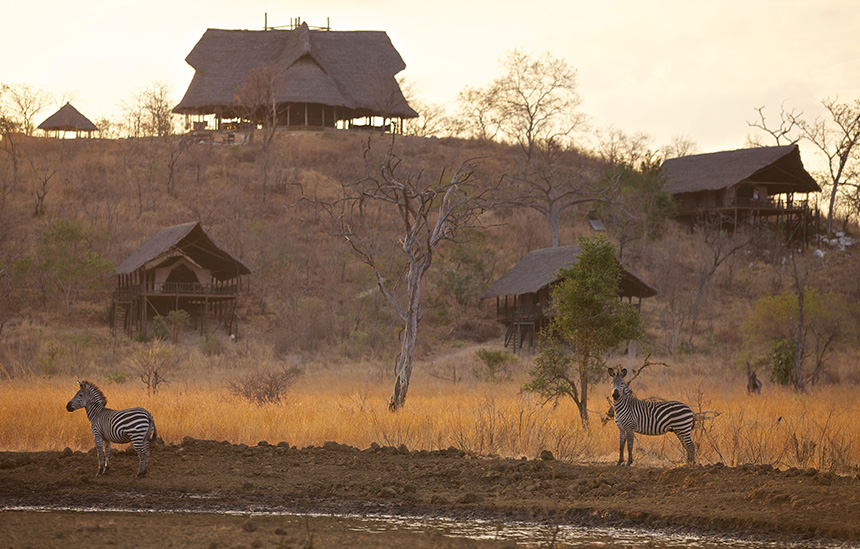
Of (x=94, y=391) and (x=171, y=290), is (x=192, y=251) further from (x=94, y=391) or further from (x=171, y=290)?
(x=94, y=391)

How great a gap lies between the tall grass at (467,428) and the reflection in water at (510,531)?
3.48 m

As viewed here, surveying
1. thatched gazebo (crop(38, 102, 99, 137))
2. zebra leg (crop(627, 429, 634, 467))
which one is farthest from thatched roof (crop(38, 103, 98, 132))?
zebra leg (crop(627, 429, 634, 467))

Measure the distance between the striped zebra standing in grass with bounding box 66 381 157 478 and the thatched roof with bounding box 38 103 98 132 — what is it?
59986 millimetres

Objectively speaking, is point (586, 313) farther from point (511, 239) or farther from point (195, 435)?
point (511, 239)

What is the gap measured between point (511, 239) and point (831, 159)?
71.6ft

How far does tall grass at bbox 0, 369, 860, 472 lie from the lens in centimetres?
1267

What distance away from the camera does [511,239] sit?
5384 cm

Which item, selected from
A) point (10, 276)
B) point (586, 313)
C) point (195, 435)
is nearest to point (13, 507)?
point (195, 435)

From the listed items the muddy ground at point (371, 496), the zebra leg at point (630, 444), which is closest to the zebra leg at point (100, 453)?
the muddy ground at point (371, 496)

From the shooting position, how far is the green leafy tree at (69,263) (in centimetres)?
4097

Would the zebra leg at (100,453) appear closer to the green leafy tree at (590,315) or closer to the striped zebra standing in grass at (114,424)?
the striped zebra standing in grass at (114,424)

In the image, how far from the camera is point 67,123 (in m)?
66.6

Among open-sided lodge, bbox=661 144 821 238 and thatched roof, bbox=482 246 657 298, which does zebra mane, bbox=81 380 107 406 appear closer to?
thatched roof, bbox=482 246 657 298

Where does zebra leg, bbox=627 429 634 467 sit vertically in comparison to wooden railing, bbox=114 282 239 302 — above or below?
below
